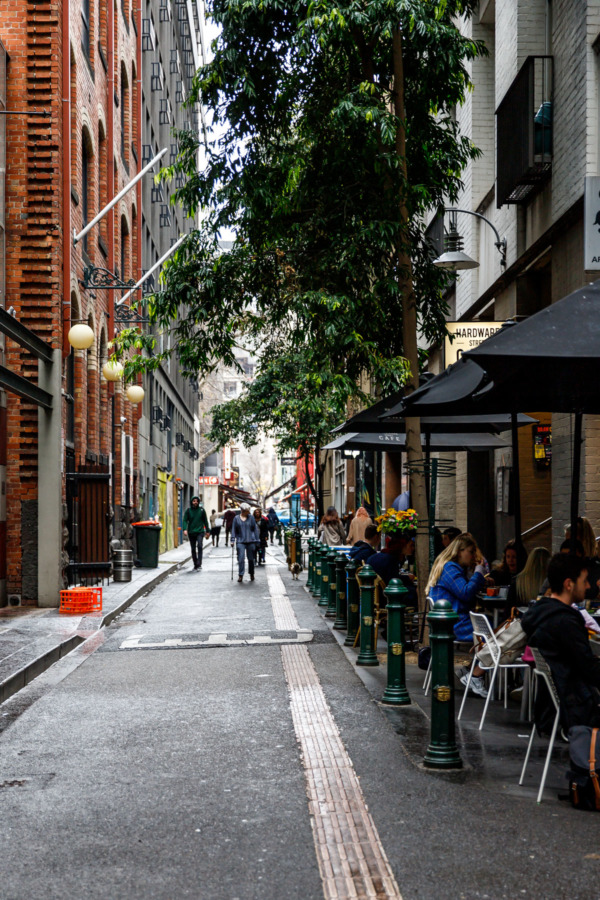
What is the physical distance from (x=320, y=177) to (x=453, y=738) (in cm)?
826

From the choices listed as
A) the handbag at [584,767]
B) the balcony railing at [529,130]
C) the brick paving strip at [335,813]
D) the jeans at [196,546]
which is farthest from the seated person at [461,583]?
the jeans at [196,546]

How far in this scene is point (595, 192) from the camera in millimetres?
8953

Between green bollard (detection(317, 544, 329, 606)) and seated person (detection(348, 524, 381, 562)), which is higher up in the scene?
seated person (detection(348, 524, 381, 562))

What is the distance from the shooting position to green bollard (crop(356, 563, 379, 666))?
1070cm

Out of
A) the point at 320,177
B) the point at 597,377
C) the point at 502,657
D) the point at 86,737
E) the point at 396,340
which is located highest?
the point at 320,177

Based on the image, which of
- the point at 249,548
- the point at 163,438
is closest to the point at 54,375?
the point at 249,548

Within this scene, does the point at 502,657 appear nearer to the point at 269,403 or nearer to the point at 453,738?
the point at 453,738

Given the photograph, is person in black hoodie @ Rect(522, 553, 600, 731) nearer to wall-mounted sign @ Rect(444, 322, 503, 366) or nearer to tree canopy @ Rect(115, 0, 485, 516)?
tree canopy @ Rect(115, 0, 485, 516)

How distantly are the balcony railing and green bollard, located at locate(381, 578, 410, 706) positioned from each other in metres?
6.78

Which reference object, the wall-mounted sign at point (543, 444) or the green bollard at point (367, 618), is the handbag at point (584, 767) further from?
the wall-mounted sign at point (543, 444)

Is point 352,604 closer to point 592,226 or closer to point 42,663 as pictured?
point 42,663

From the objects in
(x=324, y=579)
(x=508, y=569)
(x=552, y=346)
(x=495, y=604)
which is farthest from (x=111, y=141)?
(x=552, y=346)

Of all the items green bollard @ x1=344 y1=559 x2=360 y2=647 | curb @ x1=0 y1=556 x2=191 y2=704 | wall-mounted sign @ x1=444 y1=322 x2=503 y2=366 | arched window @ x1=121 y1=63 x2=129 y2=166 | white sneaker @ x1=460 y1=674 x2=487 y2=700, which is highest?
arched window @ x1=121 y1=63 x2=129 y2=166

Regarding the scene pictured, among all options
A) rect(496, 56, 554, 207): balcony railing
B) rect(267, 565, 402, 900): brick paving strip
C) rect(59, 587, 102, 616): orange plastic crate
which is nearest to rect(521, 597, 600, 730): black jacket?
rect(267, 565, 402, 900): brick paving strip
